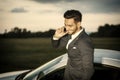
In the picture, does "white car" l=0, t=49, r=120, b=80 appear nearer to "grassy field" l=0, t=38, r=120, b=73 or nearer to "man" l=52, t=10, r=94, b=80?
"man" l=52, t=10, r=94, b=80

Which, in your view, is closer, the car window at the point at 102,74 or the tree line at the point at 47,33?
the car window at the point at 102,74

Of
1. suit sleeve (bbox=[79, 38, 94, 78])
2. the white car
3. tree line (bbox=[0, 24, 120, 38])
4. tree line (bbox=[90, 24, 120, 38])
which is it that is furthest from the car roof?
tree line (bbox=[90, 24, 120, 38])

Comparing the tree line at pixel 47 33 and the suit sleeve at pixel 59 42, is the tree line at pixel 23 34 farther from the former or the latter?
Answer: the suit sleeve at pixel 59 42

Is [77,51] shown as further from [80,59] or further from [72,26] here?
[72,26]

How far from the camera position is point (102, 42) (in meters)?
5.43

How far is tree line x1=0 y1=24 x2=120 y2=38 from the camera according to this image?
5.29 metres

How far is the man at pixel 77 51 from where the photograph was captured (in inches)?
88.4

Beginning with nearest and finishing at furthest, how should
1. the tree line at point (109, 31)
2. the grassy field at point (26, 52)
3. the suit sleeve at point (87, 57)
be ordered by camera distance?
the suit sleeve at point (87, 57)
the tree line at point (109, 31)
the grassy field at point (26, 52)

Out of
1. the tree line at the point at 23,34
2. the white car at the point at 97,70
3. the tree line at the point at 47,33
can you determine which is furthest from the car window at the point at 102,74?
the tree line at the point at 23,34

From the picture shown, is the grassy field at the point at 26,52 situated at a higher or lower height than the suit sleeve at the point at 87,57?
lower

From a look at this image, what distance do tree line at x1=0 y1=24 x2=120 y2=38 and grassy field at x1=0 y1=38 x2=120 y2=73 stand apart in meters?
0.11

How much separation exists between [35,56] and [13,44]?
566 mm

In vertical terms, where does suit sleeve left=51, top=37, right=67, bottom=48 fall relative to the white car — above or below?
above

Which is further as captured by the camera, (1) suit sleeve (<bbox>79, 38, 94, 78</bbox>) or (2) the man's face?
(2) the man's face
